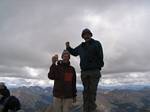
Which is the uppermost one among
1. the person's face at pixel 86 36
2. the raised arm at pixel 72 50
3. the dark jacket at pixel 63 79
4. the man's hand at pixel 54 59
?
the person's face at pixel 86 36

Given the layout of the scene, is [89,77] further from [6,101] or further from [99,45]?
[6,101]

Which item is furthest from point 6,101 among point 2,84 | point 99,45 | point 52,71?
point 99,45

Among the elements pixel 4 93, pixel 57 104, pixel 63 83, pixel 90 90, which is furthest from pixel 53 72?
pixel 4 93

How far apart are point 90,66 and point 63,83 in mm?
1597

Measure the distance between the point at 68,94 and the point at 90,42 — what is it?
8.61 feet

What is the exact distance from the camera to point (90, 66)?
52.6ft

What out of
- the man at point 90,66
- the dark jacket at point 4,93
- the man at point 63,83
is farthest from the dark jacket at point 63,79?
the dark jacket at point 4,93

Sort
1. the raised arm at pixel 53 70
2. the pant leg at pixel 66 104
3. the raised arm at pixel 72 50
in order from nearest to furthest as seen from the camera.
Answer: the pant leg at pixel 66 104 < the raised arm at pixel 53 70 < the raised arm at pixel 72 50

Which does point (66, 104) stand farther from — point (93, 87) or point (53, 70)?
point (53, 70)

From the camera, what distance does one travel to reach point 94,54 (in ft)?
53.3

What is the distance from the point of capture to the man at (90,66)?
15961 millimetres

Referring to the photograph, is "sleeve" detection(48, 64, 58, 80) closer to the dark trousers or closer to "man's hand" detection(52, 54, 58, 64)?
"man's hand" detection(52, 54, 58, 64)

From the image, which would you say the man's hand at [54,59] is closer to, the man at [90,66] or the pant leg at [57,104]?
the man at [90,66]

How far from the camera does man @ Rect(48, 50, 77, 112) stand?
16438 millimetres
